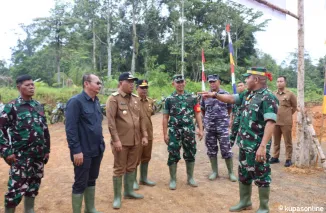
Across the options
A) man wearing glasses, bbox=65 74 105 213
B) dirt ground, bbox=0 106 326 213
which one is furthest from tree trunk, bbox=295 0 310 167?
man wearing glasses, bbox=65 74 105 213

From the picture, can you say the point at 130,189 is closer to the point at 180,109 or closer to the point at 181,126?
the point at 181,126

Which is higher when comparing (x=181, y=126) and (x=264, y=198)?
(x=181, y=126)

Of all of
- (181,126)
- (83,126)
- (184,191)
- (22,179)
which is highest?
(83,126)

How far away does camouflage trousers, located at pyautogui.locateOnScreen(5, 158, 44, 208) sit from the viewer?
313cm

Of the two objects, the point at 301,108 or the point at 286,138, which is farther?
the point at 286,138

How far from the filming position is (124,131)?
3.83 metres

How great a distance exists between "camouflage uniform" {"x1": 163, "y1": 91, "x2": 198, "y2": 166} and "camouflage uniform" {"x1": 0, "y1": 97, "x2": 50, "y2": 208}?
6.45 feet

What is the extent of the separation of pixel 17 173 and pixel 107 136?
21.0 feet

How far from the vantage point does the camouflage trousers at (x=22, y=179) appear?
10.3 feet

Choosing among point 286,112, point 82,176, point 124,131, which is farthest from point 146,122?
point 286,112

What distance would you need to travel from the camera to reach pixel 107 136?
9547 mm

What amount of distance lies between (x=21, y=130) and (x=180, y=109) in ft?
7.60

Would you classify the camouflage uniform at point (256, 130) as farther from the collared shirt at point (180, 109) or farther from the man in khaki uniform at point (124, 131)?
the man in khaki uniform at point (124, 131)

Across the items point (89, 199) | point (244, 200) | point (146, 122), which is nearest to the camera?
point (89, 199)
